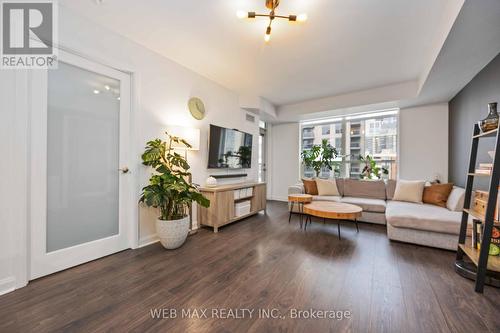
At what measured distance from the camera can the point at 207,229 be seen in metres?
3.21

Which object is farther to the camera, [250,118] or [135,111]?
[250,118]

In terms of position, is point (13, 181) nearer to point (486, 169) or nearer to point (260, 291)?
point (260, 291)

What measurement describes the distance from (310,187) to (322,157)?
1019 millimetres

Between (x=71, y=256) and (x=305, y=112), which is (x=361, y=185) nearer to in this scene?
(x=305, y=112)

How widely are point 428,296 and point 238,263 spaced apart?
1.66 metres

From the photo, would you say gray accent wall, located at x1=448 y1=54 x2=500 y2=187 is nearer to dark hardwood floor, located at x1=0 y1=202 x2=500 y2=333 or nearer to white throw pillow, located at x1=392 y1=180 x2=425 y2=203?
white throw pillow, located at x1=392 y1=180 x2=425 y2=203

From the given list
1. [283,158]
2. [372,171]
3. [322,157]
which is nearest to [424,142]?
[372,171]

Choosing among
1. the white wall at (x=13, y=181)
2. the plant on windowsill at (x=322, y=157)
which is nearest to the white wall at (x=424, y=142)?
the plant on windowsill at (x=322, y=157)

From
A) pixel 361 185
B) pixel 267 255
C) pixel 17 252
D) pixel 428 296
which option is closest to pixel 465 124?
pixel 361 185

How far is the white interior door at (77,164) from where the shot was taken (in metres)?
1.80

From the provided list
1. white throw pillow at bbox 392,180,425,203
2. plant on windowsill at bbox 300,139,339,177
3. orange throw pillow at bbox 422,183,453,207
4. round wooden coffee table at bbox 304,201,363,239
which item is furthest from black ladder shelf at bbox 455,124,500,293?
plant on windowsill at bbox 300,139,339,177

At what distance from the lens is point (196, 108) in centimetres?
323

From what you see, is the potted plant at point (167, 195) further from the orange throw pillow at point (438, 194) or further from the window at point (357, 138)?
the window at point (357, 138)

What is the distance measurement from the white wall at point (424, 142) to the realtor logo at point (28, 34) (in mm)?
5789
